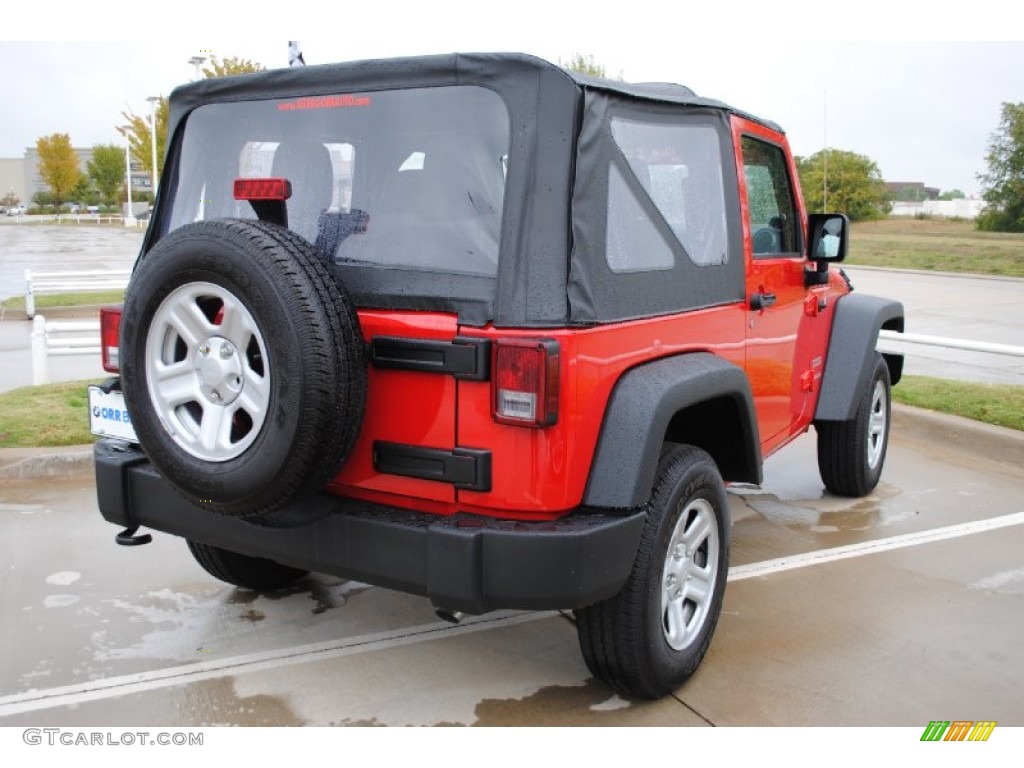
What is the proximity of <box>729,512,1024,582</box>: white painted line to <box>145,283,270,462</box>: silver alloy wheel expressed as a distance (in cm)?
246

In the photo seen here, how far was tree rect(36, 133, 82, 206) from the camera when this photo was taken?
81.6 metres

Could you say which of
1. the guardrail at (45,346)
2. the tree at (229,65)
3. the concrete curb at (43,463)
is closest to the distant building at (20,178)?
the tree at (229,65)

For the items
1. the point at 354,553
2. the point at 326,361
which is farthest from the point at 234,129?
the point at 354,553

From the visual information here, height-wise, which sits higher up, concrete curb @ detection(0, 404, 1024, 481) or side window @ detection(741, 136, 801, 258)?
side window @ detection(741, 136, 801, 258)

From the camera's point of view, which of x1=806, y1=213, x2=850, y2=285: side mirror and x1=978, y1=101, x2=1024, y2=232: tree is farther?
x1=978, y1=101, x2=1024, y2=232: tree

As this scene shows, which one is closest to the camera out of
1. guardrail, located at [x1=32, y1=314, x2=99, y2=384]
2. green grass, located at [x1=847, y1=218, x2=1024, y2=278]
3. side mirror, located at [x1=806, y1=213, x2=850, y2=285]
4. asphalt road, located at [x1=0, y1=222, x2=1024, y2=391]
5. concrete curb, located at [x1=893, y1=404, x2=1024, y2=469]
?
side mirror, located at [x1=806, y1=213, x2=850, y2=285]

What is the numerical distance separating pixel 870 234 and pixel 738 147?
36542 millimetres

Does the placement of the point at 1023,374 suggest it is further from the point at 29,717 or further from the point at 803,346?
the point at 29,717

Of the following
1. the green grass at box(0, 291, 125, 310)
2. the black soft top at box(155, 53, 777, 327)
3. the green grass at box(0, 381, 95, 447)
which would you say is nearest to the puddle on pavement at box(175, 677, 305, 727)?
the black soft top at box(155, 53, 777, 327)

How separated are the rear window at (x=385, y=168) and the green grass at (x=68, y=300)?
12.3m

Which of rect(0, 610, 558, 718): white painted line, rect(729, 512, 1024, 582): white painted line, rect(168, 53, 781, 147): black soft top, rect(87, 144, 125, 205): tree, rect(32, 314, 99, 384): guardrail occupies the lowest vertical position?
rect(0, 610, 558, 718): white painted line

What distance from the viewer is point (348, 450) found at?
2.99 meters

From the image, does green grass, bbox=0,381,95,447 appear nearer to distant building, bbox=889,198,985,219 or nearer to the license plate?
the license plate

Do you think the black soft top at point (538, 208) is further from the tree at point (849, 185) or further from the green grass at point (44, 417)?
the tree at point (849, 185)
